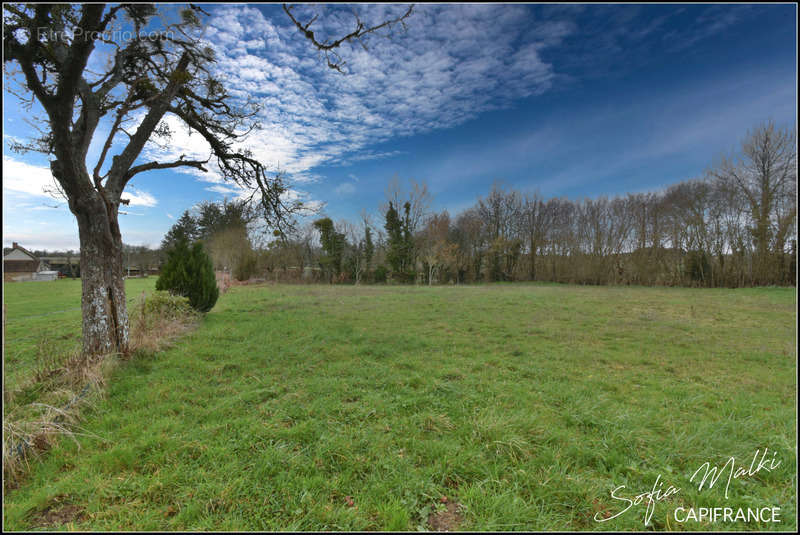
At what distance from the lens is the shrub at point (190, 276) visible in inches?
328

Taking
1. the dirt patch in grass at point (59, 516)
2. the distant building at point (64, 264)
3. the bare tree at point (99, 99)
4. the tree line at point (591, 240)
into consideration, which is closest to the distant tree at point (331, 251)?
the tree line at point (591, 240)

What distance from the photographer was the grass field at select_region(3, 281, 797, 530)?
1.92 m

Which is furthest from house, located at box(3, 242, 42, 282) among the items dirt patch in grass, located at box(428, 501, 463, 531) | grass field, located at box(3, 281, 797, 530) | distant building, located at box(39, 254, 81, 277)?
dirt patch in grass, located at box(428, 501, 463, 531)

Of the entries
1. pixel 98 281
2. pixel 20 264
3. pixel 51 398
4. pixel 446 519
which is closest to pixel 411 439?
pixel 446 519

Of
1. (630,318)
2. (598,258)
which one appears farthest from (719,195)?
(630,318)

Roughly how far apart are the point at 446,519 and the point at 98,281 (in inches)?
217

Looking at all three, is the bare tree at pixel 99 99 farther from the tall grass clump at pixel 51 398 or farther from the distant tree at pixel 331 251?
the distant tree at pixel 331 251

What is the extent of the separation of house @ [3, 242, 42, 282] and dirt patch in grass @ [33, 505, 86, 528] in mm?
49898

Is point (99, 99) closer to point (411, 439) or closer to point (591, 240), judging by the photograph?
point (411, 439)

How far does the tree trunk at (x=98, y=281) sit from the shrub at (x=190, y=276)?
406 centimetres

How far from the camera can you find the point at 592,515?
1.91m

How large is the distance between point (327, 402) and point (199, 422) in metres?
1.25

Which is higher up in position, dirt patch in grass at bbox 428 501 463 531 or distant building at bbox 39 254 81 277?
distant building at bbox 39 254 81 277

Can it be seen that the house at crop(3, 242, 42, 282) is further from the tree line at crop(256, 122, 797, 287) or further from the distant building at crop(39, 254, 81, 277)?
the tree line at crop(256, 122, 797, 287)
